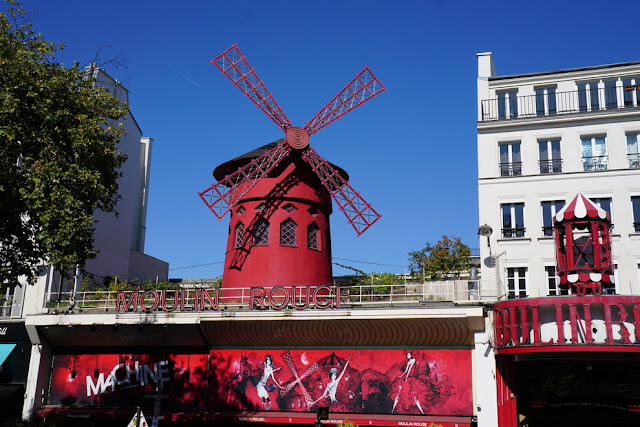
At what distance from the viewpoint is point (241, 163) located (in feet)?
79.7

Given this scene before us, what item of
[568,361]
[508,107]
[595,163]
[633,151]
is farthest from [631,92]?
[568,361]

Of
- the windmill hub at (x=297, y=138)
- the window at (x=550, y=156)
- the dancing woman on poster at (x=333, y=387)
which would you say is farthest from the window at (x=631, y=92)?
the dancing woman on poster at (x=333, y=387)

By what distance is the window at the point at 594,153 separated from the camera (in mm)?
19781

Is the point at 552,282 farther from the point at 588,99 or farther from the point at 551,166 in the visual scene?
the point at 588,99

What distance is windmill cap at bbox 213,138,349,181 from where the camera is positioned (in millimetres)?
24031

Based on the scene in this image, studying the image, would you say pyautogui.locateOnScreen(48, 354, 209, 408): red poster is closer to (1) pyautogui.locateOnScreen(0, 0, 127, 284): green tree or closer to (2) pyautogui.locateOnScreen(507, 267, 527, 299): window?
(1) pyautogui.locateOnScreen(0, 0, 127, 284): green tree

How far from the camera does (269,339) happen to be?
21266mm

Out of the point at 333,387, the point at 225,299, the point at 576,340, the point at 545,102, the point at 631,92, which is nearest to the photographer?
the point at 576,340

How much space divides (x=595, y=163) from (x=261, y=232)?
10925 millimetres

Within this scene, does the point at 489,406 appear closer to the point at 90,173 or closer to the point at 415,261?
the point at 415,261

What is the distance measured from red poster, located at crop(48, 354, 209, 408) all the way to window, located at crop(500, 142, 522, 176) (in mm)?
11227

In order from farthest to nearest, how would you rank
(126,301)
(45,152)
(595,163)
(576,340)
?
(126,301)
(595,163)
(576,340)
(45,152)

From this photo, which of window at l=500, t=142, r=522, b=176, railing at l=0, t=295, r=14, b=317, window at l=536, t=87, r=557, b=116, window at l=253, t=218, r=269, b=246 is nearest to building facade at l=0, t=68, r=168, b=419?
railing at l=0, t=295, r=14, b=317

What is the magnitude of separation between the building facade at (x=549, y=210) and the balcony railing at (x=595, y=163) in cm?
3
